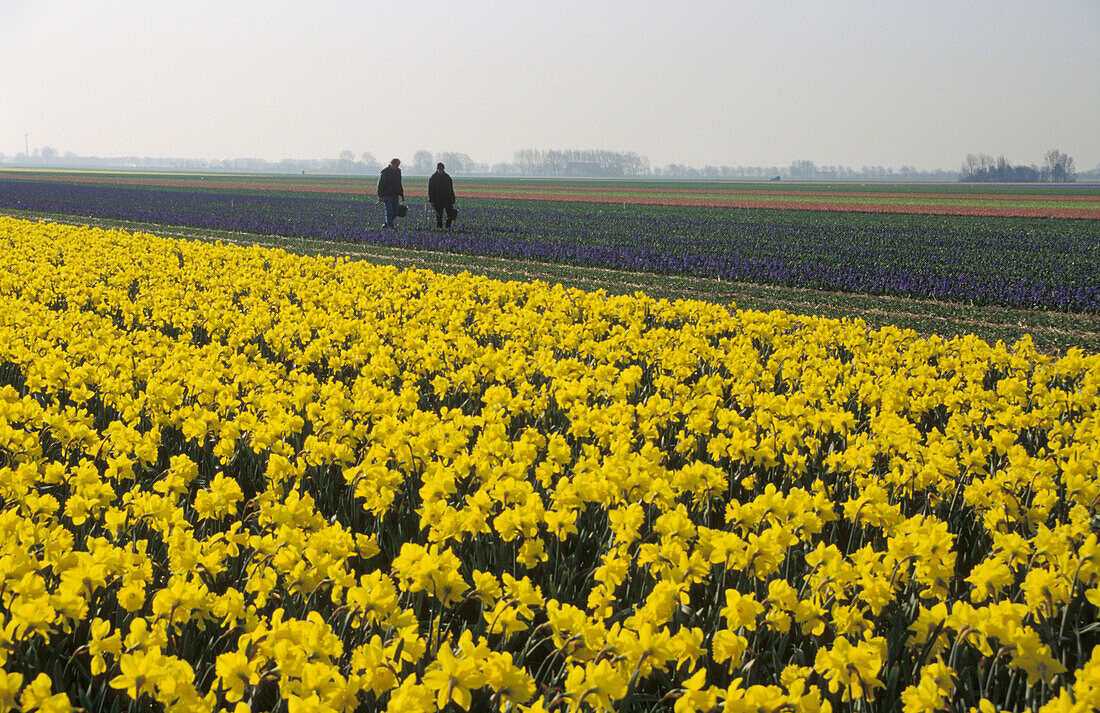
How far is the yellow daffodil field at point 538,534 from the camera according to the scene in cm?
260

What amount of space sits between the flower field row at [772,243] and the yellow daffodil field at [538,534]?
9630 mm

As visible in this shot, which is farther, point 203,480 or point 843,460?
point 203,480

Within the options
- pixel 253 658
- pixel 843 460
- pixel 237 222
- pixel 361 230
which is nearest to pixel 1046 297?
pixel 843 460

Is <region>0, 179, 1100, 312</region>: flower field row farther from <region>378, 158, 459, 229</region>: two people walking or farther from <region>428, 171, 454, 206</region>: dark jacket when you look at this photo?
<region>428, 171, 454, 206</region>: dark jacket

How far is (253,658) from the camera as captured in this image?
2580mm

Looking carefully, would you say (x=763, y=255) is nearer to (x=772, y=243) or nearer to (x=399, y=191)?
(x=772, y=243)

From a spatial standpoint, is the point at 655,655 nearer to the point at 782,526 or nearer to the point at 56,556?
the point at 782,526

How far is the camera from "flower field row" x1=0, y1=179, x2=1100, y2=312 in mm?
17297

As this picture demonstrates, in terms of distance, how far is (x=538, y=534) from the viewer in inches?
169

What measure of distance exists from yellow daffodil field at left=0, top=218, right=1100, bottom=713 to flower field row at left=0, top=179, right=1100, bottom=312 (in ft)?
31.6

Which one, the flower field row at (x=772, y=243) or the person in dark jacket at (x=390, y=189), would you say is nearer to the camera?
the flower field row at (x=772, y=243)

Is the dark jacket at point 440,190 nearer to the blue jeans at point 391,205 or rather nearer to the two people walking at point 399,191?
the two people walking at point 399,191

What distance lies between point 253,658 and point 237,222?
2934 centimetres

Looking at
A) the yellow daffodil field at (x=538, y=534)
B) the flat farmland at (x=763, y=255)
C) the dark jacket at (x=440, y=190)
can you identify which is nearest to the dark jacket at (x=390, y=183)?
the dark jacket at (x=440, y=190)
